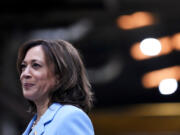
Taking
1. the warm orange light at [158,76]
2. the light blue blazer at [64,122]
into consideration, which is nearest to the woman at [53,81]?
the light blue blazer at [64,122]

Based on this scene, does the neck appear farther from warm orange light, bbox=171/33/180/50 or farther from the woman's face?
warm orange light, bbox=171/33/180/50

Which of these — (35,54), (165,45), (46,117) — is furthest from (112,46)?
(46,117)

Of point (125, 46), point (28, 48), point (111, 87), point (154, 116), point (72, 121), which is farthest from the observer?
point (111, 87)

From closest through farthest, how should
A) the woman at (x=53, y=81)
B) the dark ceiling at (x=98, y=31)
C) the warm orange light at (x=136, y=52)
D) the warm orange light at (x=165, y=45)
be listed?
1. the woman at (x=53, y=81)
2. the dark ceiling at (x=98, y=31)
3. the warm orange light at (x=165, y=45)
4. the warm orange light at (x=136, y=52)

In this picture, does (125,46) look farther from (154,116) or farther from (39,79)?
(39,79)

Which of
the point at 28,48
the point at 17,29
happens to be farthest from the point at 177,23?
the point at 28,48

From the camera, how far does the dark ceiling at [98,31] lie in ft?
26.2

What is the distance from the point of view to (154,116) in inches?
324

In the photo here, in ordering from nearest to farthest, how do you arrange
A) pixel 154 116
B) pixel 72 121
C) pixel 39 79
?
pixel 72 121, pixel 39 79, pixel 154 116

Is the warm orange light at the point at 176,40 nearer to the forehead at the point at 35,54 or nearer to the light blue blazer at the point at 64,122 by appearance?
the forehead at the point at 35,54

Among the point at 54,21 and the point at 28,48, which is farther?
the point at 54,21

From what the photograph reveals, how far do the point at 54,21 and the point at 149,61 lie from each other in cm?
216

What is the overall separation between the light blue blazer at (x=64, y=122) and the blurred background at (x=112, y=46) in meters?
6.25

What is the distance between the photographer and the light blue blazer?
163cm
